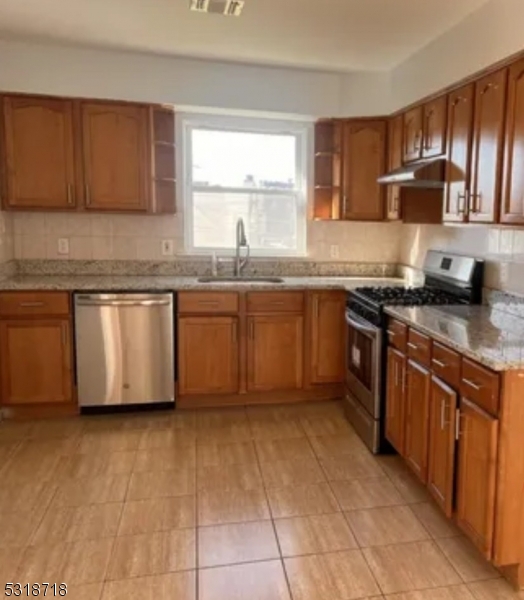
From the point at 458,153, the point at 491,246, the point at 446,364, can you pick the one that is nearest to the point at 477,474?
the point at 446,364

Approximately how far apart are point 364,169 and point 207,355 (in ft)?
6.13

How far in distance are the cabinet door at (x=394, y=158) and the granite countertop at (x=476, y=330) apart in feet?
3.55

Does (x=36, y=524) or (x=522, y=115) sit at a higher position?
(x=522, y=115)

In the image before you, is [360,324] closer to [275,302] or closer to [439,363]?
[275,302]

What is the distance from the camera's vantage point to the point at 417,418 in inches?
99.7

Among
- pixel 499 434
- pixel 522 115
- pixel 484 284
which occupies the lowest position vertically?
pixel 499 434

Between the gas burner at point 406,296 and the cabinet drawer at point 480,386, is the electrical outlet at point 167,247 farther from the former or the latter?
the cabinet drawer at point 480,386

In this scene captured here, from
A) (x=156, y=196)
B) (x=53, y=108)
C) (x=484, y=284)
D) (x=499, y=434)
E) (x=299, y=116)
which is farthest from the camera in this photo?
(x=299, y=116)

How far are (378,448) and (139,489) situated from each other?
1.41 metres

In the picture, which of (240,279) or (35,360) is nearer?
(35,360)

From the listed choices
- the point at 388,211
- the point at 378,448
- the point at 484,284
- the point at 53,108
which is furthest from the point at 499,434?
the point at 53,108

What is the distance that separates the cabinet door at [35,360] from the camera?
344 centimetres

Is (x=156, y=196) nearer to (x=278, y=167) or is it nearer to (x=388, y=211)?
(x=278, y=167)

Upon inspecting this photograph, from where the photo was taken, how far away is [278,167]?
167 inches
